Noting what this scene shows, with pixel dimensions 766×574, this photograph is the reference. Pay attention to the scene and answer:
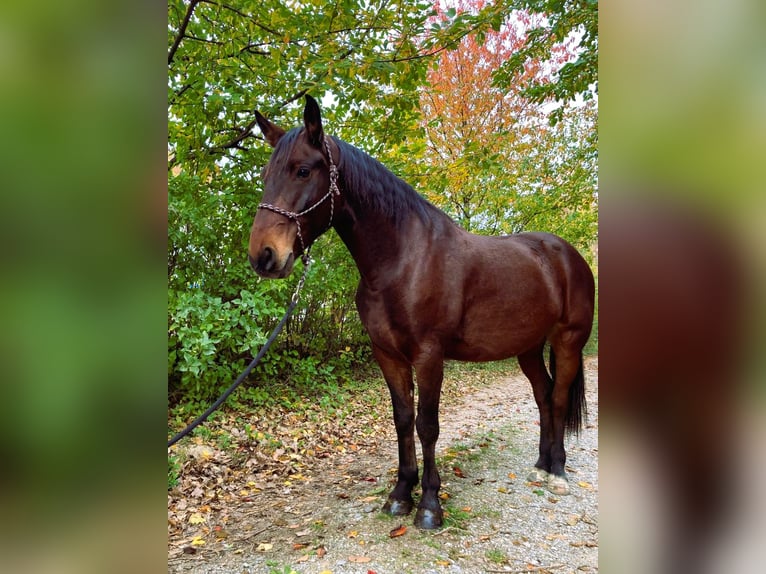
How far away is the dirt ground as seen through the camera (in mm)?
2293

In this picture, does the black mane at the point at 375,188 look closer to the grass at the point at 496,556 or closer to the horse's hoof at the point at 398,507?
the horse's hoof at the point at 398,507

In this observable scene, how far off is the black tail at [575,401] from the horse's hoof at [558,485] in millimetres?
473

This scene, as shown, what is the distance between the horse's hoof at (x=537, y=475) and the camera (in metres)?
3.33

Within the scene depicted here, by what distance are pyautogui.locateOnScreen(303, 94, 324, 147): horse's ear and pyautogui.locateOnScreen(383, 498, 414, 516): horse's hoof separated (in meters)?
2.32

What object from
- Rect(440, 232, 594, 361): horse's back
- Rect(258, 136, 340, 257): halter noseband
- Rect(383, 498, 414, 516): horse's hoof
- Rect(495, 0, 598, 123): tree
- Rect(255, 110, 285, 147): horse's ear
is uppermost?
Rect(495, 0, 598, 123): tree

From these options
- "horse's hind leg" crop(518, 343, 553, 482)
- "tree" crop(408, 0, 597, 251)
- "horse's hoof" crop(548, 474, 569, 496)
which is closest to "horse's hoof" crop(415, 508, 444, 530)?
"horse's hoof" crop(548, 474, 569, 496)

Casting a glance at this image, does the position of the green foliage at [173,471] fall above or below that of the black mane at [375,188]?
below

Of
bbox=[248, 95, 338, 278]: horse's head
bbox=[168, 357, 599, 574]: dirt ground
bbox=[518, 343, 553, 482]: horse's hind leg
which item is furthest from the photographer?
bbox=[518, 343, 553, 482]: horse's hind leg

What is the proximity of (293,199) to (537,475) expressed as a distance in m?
2.92

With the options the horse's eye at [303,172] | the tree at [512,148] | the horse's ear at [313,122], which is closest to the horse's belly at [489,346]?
the horse's eye at [303,172]

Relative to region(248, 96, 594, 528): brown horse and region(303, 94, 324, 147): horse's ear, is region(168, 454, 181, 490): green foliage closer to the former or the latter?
region(248, 96, 594, 528): brown horse

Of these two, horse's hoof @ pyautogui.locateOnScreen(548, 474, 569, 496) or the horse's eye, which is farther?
horse's hoof @ pyautogui.locateOnScreen(548, 474, 569, 496)
